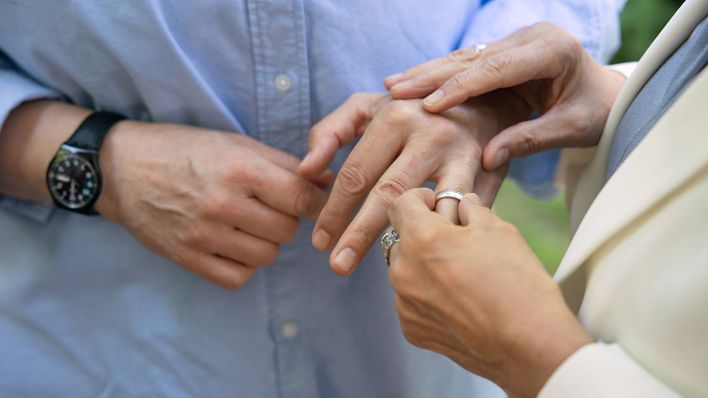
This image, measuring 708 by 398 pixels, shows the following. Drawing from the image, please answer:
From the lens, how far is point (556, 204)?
10.5 feet

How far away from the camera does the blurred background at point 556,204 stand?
2.85 m

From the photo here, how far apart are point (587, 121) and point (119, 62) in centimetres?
66

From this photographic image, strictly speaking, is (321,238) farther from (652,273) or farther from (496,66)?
(652,273)

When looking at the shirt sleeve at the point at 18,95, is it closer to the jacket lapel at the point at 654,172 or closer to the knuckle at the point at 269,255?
the knuckle at the point at 269,255

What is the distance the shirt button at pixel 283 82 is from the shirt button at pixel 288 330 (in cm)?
38

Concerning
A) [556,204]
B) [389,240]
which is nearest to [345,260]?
[389,240]

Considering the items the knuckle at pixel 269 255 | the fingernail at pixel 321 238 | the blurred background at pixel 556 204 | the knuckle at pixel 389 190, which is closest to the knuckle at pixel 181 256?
the knuckle at pixel 269 255

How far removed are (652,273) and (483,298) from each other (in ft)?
0.50

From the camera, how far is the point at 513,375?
697mm

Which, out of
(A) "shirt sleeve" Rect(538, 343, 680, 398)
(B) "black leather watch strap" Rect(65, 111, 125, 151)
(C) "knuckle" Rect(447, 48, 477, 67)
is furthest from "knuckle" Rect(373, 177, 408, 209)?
(B) "black leather watch strap" Rect(65, 111, 125, 151)

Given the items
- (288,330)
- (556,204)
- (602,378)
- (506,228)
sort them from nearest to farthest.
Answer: (602,378)
(506,228)
(288,330)
(556,204)

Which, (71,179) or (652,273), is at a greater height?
(652,273)

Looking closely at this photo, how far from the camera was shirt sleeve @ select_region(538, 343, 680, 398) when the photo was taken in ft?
2.05

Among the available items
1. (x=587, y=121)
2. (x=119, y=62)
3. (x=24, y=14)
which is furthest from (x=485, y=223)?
(x=24, y=14)
